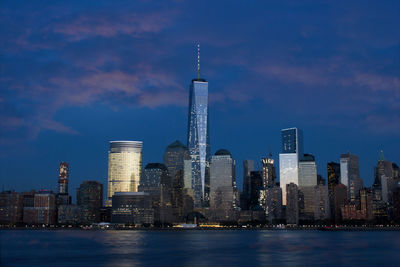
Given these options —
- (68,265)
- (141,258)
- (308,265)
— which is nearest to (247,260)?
(308,265)

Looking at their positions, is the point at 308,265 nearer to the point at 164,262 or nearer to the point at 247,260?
the point at 247,260

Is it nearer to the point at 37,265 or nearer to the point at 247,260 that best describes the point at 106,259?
the point at 37,265

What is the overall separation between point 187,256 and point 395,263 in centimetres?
4518

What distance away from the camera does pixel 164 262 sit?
10344cm

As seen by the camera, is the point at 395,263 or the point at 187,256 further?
the point at 187,256

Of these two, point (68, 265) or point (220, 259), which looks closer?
point (68, 265)

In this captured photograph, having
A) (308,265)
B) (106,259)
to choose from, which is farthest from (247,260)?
(106,259)

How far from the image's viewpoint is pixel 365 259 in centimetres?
11250

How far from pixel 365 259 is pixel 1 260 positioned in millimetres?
79416

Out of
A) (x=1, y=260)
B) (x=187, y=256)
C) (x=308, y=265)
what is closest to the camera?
(x=308, y=265)

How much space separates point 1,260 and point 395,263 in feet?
269

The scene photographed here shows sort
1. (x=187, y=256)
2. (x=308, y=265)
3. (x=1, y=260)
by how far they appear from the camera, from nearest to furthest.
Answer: (x=308, y=265), (x=1, y=260), (x=187, y=256)

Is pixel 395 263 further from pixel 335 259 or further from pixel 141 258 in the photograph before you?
pixel 141 258

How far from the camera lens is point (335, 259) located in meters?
112
